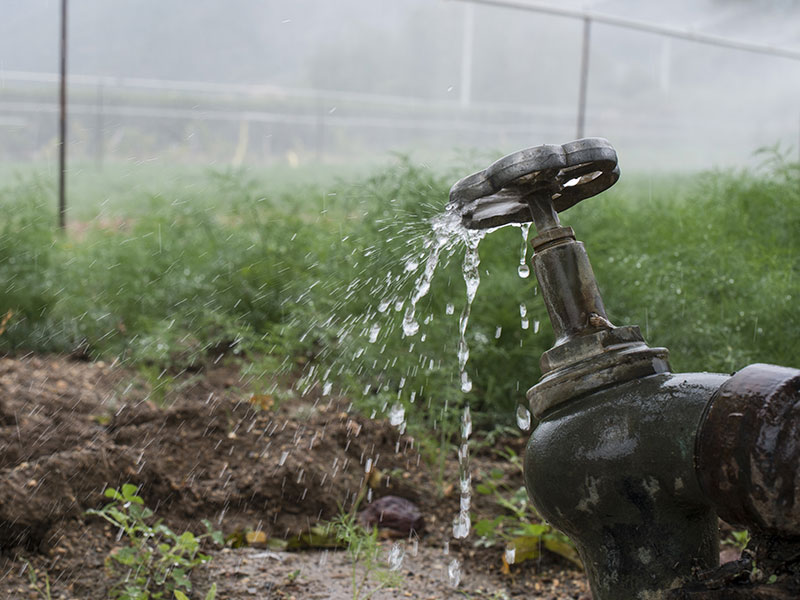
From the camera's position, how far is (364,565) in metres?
2.04

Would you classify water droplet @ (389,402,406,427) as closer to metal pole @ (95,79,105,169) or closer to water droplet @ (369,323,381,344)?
water droplet @ (369,323,381,344)

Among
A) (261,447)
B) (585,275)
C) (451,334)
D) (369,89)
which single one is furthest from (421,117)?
(585,275)

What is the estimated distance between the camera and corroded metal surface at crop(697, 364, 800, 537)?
2.78 ft

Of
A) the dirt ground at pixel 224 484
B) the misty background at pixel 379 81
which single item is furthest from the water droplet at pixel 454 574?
the misty background at pixel 379 81

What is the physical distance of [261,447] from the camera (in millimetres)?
2426

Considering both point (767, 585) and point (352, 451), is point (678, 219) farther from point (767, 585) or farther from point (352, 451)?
point (767, 585)

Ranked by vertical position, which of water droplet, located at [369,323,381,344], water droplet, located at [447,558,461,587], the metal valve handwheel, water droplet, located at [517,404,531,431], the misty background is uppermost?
the misty background

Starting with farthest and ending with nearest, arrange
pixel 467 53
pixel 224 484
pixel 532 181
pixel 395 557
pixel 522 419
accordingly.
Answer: pixel 467 53 < pixel 224 484 < pixel 395 557 < pixel 522 419 < pixel 532 181

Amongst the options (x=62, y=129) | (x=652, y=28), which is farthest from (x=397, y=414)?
(x=652, y=28)

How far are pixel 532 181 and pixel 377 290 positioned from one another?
6.95ft

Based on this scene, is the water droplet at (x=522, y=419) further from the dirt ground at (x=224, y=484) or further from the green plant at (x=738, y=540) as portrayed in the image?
the green plant at (x=738, y=540)

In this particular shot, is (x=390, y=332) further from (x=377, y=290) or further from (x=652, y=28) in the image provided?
(x=652, y=28)

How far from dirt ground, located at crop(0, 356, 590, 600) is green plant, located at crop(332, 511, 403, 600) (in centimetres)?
4

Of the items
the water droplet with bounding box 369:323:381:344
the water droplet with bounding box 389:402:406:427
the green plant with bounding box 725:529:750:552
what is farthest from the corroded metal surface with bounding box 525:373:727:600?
the water droplet with bounding box 369:323:381:344
